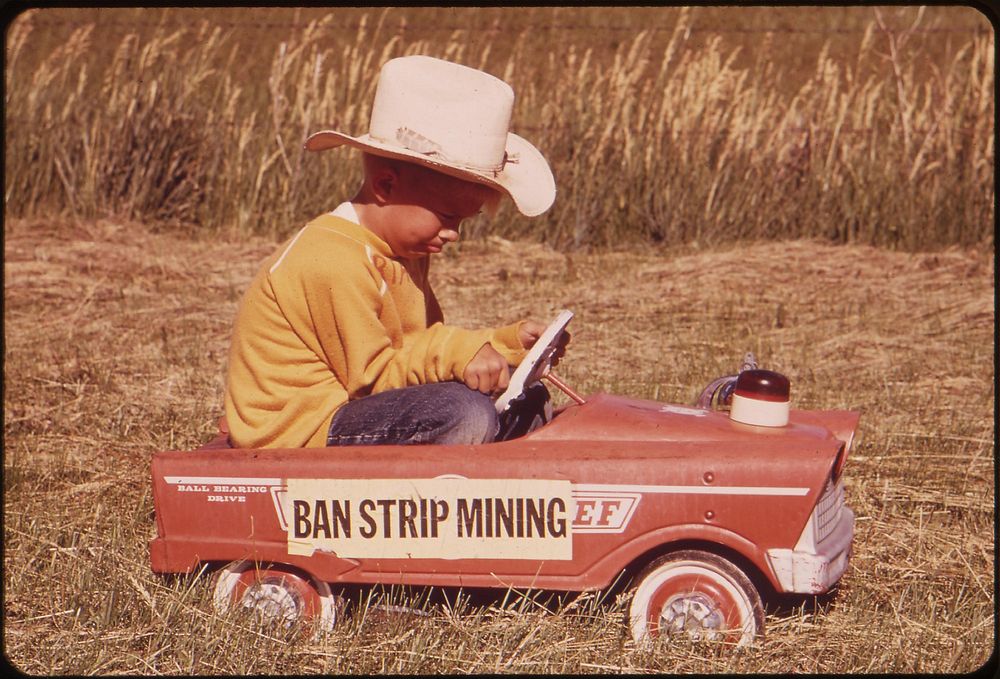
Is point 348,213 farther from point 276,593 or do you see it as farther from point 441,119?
point 276,593

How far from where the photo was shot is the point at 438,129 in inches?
111

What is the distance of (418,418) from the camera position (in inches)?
108

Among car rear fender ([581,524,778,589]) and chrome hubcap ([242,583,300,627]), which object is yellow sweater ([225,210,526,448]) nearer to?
chrome hubcap ([242,583,300,627])

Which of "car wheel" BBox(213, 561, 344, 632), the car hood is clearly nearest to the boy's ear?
the car hood

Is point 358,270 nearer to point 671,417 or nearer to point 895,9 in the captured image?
point 671,417

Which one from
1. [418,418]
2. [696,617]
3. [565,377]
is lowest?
[565,377]

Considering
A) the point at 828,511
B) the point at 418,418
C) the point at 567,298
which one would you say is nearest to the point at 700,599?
the point at 828,511

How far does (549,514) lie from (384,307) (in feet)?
2.02

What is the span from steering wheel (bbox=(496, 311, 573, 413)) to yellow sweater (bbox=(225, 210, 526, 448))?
0.50 feet

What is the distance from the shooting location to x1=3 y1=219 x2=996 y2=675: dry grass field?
265cm

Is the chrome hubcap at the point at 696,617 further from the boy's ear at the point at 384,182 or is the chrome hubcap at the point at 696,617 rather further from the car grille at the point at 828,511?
the boy's ear at the point at 384,182

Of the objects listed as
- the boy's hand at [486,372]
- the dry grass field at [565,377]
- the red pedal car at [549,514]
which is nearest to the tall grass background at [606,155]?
the dry grass field at [565,377]

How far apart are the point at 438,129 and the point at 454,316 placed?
340cm

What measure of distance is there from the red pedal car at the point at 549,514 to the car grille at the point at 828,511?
0.01 m
